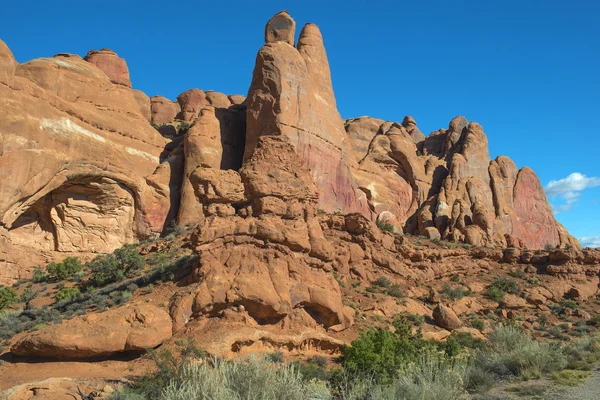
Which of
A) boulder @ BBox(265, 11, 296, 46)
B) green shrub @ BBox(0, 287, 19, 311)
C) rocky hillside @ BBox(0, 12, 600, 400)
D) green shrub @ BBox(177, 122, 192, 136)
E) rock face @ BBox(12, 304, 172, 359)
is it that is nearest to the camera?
rock face @ BBox(12, 304, 172, 359)

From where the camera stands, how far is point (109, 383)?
12.9 m

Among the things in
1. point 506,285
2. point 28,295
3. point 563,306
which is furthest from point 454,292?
point 28,295

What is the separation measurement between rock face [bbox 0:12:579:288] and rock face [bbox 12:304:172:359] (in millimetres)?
4492

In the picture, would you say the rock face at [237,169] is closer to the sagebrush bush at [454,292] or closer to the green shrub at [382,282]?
the sagebrush bush at [454,292]

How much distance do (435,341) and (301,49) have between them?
33104 millimetres

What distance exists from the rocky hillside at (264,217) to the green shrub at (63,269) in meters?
0.95

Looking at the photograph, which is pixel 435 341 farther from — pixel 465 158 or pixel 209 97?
pixel 209 97

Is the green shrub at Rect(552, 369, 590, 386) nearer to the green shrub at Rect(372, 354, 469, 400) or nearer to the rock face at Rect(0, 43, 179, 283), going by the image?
the green shrub at Rect(372, 354, 469, 400)

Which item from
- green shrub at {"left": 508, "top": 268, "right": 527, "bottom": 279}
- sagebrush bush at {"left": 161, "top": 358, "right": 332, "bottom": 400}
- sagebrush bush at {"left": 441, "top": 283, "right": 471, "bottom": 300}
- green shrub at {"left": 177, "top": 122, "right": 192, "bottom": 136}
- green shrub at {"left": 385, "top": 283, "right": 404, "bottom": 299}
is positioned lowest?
sagebrush bush at {"left": 161, "top": 358, "right": 332, "bottom": 400}

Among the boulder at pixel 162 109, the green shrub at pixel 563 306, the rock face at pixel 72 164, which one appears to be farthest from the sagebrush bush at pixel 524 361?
the boulder at pixel 162 109

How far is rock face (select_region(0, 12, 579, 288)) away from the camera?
20609 mm

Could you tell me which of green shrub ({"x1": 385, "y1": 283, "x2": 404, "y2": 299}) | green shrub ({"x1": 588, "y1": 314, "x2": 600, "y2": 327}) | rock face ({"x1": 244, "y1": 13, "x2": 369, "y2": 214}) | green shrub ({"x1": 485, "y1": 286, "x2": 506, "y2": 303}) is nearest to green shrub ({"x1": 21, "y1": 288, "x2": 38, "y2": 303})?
rock face ({"x1": 244, "y1": 13, "x2": 369, "y2": 214})

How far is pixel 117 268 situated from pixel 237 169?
1667 centimetres

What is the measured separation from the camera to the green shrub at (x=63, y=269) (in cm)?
2995
